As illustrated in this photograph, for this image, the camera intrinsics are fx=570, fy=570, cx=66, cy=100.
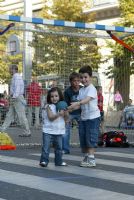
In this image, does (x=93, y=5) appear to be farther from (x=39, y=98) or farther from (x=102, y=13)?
(x=39, y=98)

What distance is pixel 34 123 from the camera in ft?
52.1

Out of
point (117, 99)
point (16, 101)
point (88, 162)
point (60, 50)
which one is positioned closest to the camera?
point (88, 162)

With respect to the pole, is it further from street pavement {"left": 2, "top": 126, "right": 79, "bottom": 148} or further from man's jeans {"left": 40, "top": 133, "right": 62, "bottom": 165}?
man's jeans {"left": 40, "top": 133, "right": 62, "bottom": 165}

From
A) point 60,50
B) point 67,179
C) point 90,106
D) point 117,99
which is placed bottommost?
point 67,179

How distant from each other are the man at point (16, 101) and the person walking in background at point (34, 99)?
0.99 ft

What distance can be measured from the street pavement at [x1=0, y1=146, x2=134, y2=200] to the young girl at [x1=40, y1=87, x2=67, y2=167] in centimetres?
19

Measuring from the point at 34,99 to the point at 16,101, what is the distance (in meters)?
0.56

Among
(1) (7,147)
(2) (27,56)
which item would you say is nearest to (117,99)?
(2) (27,56)

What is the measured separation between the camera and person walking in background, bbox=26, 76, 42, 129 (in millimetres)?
14742

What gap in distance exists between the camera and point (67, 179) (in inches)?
301

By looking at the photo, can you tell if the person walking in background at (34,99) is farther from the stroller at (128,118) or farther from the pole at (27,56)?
the stroller at (128,118)

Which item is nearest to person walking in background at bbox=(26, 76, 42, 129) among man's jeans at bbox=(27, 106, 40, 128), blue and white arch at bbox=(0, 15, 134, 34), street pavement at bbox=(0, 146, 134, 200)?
man's jeans at bbox=(27, 106, 40, 128)

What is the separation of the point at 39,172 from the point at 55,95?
1.41m

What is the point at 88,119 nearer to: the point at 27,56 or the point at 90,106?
the point at 90,106
